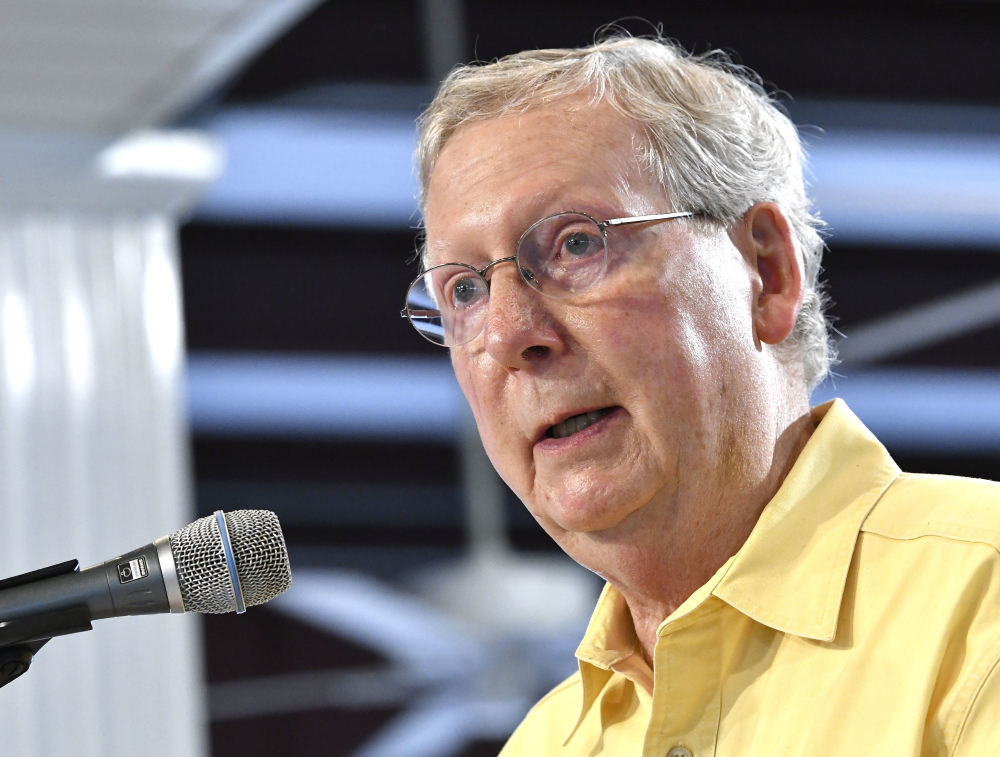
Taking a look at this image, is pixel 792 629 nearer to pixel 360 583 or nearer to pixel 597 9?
pixel 597 9

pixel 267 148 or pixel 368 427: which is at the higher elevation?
pixel 267 148

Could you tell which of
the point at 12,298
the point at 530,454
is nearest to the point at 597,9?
the point at 12,298

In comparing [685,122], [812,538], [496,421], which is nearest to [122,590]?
[496,421]

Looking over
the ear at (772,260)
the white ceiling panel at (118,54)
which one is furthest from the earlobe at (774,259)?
the white ceiling panel at (118,54)

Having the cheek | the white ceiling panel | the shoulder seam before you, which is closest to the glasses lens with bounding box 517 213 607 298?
the cheek

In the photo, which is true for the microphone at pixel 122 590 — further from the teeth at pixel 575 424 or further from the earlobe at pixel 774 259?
the earlobe at pixel 774 259

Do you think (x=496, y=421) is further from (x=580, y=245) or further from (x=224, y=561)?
(x=224, y=561)

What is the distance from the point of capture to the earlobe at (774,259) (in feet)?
4.84

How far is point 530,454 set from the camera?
55.9 inches

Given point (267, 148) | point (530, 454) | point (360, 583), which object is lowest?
point (360, 583)

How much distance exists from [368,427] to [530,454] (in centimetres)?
760

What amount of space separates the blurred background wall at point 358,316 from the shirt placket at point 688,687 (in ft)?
2.13

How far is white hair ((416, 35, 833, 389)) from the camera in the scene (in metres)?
1.46

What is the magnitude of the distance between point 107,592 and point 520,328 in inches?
20.1
